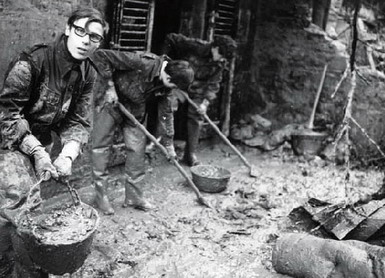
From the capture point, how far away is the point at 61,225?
3332mm

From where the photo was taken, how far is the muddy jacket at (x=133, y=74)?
5.05 meters

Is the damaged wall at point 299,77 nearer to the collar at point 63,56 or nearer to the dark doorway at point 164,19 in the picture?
the dark doorway at point 164,19

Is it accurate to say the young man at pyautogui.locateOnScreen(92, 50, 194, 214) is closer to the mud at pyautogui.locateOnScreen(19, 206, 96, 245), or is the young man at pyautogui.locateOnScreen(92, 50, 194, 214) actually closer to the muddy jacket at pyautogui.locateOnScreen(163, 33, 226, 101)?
the muddy jacket at pyautogui.locateOnScreen(163, 33, 226, 101)

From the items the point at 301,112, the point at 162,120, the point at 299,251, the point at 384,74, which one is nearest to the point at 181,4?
the point at 162,120

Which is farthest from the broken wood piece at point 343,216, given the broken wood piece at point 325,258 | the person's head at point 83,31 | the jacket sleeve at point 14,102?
the jacket sleeve at point 14,102

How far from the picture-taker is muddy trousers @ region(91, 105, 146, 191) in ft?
17.2

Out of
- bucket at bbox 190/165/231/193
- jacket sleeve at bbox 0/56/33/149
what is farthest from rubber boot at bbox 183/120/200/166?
jacket sleeve at bbox 0/56/33/149

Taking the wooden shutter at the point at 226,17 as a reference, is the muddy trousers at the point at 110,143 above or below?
below

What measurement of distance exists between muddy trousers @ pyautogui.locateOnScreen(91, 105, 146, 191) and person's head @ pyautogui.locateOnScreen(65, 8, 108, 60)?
182cm

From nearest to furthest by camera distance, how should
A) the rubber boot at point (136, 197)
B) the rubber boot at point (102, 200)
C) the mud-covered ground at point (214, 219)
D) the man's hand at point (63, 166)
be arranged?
1. the man's hand at point (63, 166)
2. the mud-covered ground at point (214, 219)
3. the rubber boot at point (102, 200)
4. the rubber boot at point (136, 197)

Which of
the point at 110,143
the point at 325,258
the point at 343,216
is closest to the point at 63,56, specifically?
the point at 110,143

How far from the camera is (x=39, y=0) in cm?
Answer: 447

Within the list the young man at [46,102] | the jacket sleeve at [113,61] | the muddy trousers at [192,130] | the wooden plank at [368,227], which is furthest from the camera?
the muddy trousers at [192,130]

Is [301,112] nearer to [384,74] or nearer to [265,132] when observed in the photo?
[265,132]
